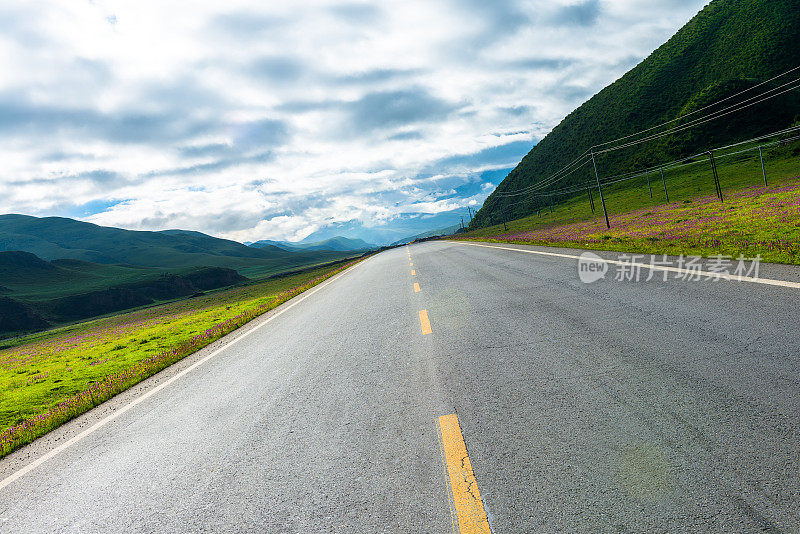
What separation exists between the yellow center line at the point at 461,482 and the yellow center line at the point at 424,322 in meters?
3.41

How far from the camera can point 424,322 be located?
7.61 m

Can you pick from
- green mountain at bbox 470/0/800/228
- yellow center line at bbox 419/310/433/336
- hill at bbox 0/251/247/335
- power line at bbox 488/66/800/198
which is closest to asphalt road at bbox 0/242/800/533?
yellow center line at bbox 419/310/433/336

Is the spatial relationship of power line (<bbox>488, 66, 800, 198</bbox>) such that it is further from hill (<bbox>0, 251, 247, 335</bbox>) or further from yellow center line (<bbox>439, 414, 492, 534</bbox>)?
hill (<bbox>0, 251, 247, 335</bbox>)

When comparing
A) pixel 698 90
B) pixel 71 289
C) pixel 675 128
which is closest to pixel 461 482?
pixel 675 128

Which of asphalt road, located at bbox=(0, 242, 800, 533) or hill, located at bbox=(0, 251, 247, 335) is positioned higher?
hill, located at bbox=(0, 251, 247, 335)

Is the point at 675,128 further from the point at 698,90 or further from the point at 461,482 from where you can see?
the point at 461,482

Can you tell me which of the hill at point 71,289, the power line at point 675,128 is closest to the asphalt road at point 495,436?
the power line at point 675,128

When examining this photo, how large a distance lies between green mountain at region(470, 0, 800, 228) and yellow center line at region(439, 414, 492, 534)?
103m

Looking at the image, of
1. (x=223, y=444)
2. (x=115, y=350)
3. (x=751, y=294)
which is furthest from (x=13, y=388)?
(x=751, y=294)

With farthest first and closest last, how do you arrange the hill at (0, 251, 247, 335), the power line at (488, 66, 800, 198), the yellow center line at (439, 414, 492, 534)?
the hill at (0, 251, 247, 335)
the power line at (488, 66, 800, 198)
the yellow center line at (439, 414, 492, 534)

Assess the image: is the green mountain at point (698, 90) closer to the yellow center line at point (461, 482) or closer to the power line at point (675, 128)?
the power line at point (675, 128)

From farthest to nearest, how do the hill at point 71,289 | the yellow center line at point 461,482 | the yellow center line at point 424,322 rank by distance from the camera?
1. the hill at point 71,289
2. the yellow center line at point 424,322
3. the yellow center line at point 461,482

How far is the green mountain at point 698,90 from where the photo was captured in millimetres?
80875

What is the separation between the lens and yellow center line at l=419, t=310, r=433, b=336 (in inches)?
273
